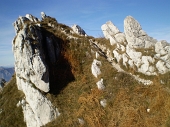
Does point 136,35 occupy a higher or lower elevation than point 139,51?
higher

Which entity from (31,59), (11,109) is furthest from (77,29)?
(11,109)

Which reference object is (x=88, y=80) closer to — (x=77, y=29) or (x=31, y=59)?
(x=31, y=59)

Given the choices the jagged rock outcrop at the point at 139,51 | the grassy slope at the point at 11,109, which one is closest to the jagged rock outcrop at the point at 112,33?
the jagged rock outcrop at the point at 139,51

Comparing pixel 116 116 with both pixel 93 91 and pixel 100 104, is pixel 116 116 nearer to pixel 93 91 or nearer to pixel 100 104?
pixel 100 104

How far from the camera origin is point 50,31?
117ft

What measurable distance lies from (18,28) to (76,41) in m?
12.0

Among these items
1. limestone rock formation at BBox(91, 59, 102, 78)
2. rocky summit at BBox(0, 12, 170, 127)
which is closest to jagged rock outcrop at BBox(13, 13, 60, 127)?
rocky summit at BBox(0, 12, 170, 127)

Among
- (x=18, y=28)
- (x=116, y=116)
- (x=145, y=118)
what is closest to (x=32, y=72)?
(x=18, y=28)

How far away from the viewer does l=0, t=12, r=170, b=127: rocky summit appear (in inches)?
887

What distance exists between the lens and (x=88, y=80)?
2942 centimetres

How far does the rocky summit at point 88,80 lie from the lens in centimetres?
2253

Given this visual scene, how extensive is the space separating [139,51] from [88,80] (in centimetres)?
1076

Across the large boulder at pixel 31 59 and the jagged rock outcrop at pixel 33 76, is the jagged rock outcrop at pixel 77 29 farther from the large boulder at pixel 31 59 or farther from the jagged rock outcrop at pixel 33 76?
the large boulder at pixel 31 59

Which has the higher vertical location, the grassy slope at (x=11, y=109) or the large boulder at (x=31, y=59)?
the large boulder at (x=31, y=59)
